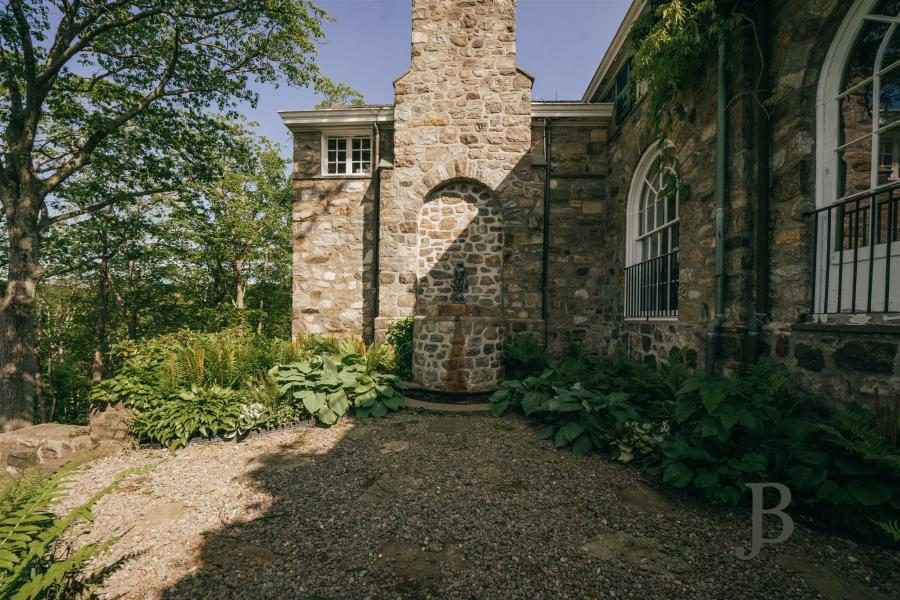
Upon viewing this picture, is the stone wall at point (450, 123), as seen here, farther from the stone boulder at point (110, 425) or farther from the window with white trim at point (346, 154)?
the stone boulder at point (110, 425)

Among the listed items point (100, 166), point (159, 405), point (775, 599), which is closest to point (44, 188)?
point (100, 166)

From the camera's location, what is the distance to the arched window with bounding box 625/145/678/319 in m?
4.98

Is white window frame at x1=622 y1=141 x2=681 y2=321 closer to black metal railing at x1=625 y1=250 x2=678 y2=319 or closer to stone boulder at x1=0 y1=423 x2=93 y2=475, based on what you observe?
black metal railing at x1=625 y1=250 x2=678 y2=319

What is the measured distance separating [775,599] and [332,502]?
274 cm

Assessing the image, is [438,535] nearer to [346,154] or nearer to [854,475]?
[854,475]

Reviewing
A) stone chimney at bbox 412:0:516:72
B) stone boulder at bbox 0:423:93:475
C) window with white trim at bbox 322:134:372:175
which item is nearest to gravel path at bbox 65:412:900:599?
stone boulder at bbox 0:423:93:475

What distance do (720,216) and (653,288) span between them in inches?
74.9

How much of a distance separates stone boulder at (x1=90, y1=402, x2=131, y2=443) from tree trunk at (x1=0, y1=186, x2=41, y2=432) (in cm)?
388

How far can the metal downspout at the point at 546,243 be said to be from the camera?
7203 mm

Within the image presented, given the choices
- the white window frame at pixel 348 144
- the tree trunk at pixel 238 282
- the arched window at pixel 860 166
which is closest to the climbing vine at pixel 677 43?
the arched window at pixel 860 166

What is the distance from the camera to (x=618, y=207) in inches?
259

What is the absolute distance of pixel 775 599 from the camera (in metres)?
1.72

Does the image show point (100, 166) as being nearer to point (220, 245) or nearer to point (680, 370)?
point (220, 245)

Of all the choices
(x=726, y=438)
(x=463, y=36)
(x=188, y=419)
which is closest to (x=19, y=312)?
(x=188, y=419)
